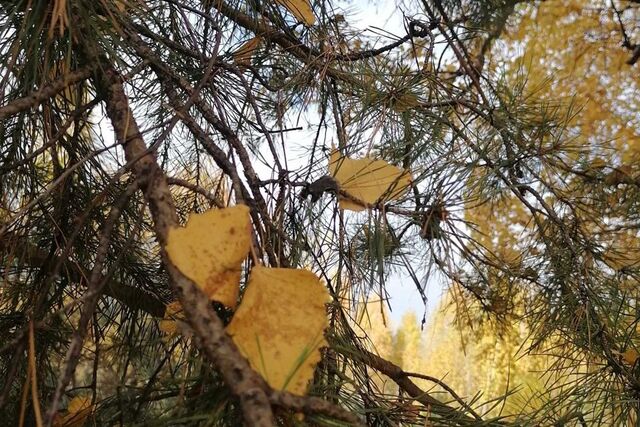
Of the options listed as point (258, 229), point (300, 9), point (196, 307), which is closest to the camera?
point (196, 307)

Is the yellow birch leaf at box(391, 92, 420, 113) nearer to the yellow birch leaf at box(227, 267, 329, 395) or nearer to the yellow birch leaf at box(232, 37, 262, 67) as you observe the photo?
the yellow birch leaf at box(232, 37, 262, 67)

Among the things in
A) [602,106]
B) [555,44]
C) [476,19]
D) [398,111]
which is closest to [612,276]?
[398,111]

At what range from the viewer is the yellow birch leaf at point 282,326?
0.23m

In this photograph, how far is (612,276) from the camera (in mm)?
673

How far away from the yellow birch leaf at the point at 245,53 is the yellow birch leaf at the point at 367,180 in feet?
0.62

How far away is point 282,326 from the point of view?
0.25 metres

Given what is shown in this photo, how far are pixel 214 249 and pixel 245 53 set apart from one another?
34 cm

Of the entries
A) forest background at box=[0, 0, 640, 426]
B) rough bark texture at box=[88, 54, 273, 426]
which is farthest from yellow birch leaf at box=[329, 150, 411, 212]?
rough bark texture at box=[88, 54, 273, 426]

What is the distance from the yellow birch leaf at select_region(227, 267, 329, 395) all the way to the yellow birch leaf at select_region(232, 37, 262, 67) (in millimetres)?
333

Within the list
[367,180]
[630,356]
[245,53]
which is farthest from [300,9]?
[630,356]

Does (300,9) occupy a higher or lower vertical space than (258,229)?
higher

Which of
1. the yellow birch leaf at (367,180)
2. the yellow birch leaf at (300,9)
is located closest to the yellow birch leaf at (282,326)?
the yellow birch leaf at (367,180)

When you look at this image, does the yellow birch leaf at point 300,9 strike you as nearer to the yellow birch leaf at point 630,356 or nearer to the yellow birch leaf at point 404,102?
the yellow birch leaf at point 404,102

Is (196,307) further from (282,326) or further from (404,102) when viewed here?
(404,102)
